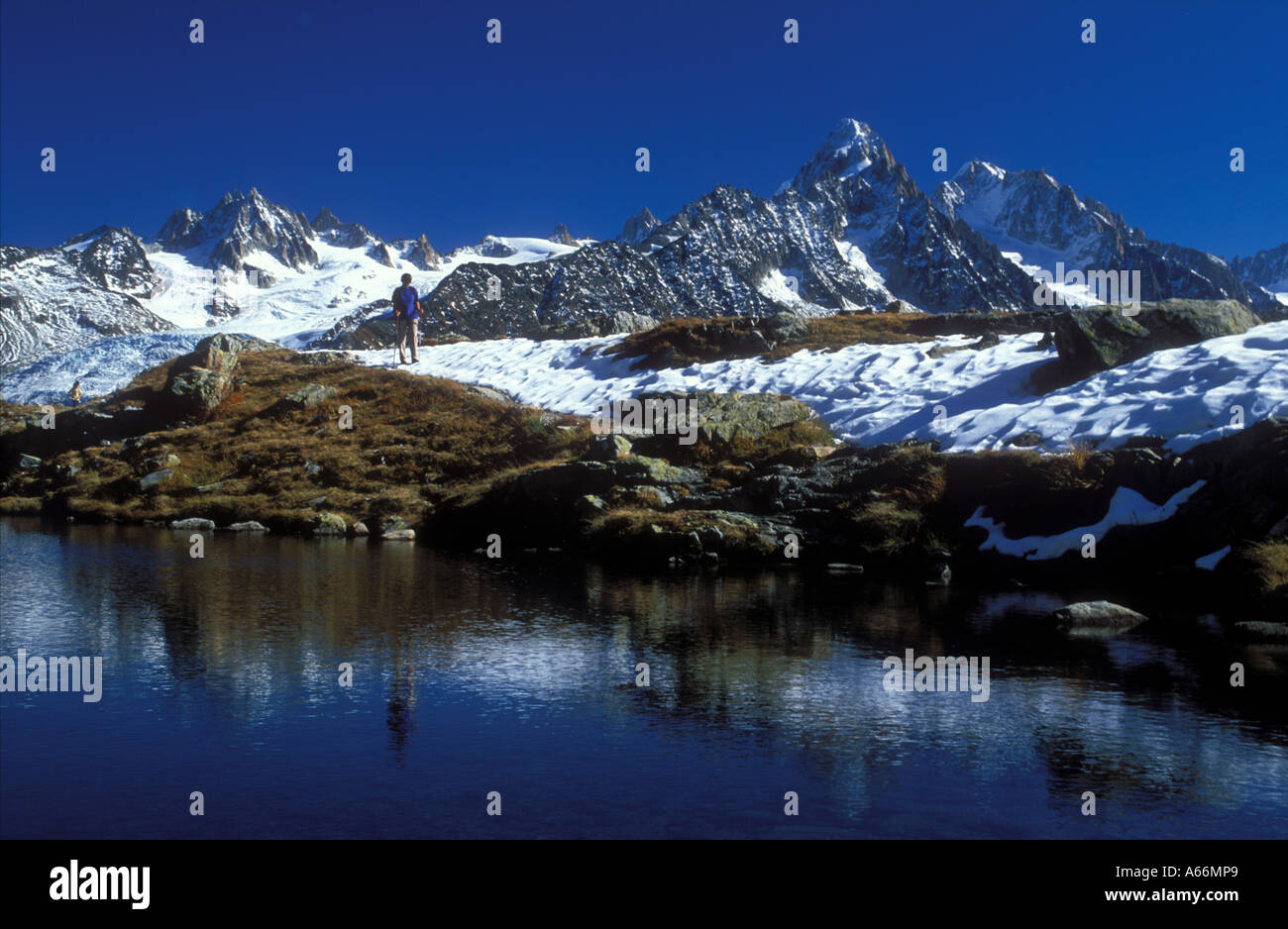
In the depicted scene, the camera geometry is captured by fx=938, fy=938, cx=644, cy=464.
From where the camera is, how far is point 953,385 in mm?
33250

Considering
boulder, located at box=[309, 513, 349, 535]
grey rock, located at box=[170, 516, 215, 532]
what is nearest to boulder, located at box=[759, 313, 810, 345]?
boulder, located at box=[309, 513, 349, 535]

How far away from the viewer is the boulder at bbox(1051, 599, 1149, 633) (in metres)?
16.7

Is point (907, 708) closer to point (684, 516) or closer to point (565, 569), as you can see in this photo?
point (565, 569)

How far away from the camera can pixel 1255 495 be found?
20000 millimetres

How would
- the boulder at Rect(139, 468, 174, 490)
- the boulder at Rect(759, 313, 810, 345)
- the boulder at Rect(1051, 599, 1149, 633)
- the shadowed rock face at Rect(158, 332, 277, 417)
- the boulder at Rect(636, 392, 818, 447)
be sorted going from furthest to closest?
the boulder at Rect(759, 313, 810, 345)
the shadowed rock face at Rect(158, 332, 277, 417)
the boulder at Rect(139, 468, 174, 490)
the boulder at Rect(636, 392, 818, 447)
the boulder at Rect(1051, 599, 1149, 633)

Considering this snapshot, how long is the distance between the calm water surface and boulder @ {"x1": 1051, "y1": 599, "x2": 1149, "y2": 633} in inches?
24.2


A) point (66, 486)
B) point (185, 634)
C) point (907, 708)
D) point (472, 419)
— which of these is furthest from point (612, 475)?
point (66, 486)

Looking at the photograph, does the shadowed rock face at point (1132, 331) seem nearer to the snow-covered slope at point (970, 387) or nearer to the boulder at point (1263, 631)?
the snow-covered slope at point (970, 387)

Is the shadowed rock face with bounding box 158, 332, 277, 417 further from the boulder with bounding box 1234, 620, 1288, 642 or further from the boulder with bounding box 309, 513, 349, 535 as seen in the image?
the boulder with bounding box 1234, 620, 1288, 642

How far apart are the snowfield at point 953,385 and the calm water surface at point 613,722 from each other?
322 inches

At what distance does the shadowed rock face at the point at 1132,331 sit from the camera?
29.9m

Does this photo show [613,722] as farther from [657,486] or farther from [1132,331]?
[1132,331]

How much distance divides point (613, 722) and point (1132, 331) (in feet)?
86.2

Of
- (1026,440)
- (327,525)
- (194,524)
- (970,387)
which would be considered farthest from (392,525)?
(970,387)
